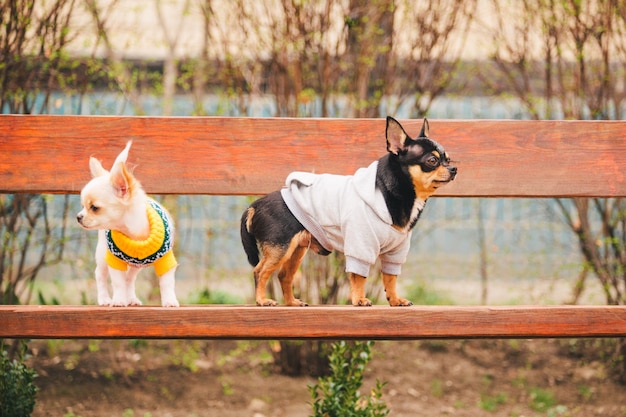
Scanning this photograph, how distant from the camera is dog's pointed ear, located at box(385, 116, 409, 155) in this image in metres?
2.34

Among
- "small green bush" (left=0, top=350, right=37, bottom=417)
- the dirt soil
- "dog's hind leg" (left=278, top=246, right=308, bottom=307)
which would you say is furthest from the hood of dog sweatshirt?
the dirt soil

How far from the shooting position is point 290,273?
101 inches

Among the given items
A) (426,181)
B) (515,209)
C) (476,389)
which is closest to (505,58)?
(515,209)

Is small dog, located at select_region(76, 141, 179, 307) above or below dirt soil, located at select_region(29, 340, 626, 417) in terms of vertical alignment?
above

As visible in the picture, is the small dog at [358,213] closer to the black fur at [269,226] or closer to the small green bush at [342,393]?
the black fur at [269,226]

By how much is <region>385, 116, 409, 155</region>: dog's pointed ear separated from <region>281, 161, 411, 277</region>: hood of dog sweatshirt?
110mm

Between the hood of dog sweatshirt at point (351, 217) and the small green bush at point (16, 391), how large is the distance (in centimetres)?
141

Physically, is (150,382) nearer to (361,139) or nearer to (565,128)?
(361,139)

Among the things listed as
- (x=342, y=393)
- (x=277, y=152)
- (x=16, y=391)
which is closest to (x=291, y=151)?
(x=277, y=152)

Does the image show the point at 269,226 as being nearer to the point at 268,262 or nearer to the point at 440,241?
the point at 268,262

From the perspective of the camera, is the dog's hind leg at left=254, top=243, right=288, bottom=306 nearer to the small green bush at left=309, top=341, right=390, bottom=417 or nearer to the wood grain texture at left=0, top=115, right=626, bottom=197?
the wood grain texture at left=0, top=115, right=626, bottom=197

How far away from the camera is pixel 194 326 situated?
2354mm

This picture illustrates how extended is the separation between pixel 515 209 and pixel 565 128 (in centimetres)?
267

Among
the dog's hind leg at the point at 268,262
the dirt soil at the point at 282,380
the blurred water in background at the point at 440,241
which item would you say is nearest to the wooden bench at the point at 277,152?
the dog's hind leg at the point at 268,262
